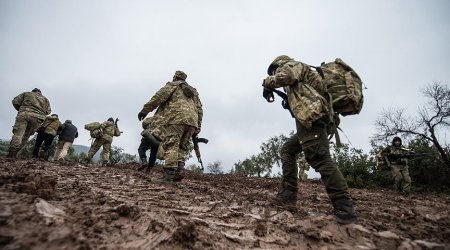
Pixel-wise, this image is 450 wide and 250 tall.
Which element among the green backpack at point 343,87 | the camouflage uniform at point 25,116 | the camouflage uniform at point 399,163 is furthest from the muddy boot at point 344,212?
the camouflage uniform at point 25,116

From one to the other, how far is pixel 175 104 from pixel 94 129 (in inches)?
268

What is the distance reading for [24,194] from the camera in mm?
2281

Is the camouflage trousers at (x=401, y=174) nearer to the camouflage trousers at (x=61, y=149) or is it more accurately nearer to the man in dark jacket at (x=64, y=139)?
the man in dark jacket at (x=64, y=139)

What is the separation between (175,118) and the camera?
493 centimetres

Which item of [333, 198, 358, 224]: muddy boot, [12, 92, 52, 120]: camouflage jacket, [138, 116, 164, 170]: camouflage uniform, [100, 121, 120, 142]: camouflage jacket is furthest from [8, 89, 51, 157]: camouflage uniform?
[333, 198, 358, 224]: muddy boot

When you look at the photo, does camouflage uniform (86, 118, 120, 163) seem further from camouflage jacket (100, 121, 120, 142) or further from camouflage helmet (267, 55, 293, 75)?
camouflage helmet (267, 55, 293, 75)

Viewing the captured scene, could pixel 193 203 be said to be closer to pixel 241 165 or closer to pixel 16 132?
pixel 16 132

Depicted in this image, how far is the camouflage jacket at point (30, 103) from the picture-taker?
7988 mm

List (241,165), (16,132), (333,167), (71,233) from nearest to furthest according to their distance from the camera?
1. (71,233)
2. (333,167)
3. (16,132)
4. (241,165)

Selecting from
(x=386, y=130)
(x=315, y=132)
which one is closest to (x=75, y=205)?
(x=315, y=132)

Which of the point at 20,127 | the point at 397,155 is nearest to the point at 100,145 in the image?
the point at 20,127

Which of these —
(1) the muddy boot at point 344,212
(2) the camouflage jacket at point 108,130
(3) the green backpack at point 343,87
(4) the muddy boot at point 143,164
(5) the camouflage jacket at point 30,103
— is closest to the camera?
(1) the muddy boot at point 344,212

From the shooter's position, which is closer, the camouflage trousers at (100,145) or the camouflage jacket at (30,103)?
the camouflage jacket at (30,103)

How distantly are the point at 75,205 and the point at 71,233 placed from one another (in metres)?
0.81
